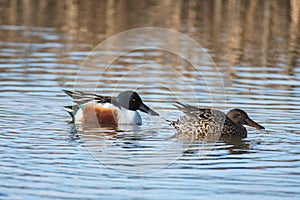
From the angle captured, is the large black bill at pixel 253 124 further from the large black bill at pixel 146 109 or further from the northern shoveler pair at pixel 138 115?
the large black bill at pixel 146 109

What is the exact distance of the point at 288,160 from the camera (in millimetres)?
7707

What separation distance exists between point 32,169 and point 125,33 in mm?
9885

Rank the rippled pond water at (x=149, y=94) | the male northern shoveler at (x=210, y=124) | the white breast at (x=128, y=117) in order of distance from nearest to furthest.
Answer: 1. the rippled pond water at (x=149, y=94)
2. the male northern shoveler at (x=210, y=124)
3. the white breast at (x=128, y=117)

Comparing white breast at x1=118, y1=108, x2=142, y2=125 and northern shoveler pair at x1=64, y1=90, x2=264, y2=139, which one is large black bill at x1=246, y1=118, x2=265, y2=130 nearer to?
northern shoveler pair at x1=64, y1=90, x2=264, y2=139

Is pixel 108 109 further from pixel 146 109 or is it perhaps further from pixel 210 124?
pixel 210 124

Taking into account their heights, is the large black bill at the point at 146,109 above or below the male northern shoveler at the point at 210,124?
above

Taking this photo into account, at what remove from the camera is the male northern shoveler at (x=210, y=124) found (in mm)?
9094

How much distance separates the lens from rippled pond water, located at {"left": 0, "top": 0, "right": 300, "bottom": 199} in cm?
679

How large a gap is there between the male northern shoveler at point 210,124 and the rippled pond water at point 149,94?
157 millimetres

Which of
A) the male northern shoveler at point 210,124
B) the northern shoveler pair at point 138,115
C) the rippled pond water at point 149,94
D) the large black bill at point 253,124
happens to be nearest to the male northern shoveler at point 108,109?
the northern shoveler pair at point 138,115

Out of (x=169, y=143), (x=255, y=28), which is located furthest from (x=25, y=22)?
(x=169, y=143)

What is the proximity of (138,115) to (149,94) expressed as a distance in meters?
1.34

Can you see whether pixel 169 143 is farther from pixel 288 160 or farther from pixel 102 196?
pixel 102 196

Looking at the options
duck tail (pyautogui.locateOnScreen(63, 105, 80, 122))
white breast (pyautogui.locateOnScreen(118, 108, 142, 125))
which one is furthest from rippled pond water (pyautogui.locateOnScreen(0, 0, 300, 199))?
white breast (pyautogui.locateOnScreen(118, 108, 142, 125))
